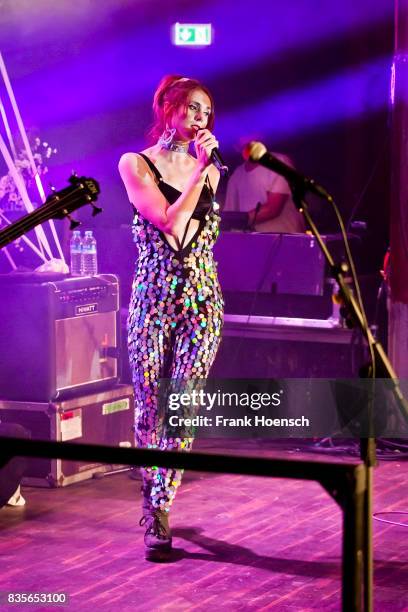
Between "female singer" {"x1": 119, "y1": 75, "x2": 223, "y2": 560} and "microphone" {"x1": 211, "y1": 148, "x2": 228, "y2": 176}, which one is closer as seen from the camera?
"microphone" {"x1": 211, "y1": 148, "x2": 228, "y2": 176}

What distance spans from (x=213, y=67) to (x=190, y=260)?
491 cm

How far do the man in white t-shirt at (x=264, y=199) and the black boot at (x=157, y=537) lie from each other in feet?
10.5

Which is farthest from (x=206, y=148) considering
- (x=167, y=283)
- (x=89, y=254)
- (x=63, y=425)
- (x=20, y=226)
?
(x=89, y=254)

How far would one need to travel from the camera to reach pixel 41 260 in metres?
7.06

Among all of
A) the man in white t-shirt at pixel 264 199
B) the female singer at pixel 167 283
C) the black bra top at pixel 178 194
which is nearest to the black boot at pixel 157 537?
the female singer at pixel 167 283

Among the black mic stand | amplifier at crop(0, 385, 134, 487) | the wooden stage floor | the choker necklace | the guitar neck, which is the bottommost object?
the wooden stage floor

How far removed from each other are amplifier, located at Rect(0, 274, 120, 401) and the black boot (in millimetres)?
1560

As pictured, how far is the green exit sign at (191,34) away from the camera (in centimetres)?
857

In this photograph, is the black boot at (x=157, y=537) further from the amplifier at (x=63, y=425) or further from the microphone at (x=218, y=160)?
the microphone at (x=218, y=160)

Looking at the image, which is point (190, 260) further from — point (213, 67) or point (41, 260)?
point (213, 67)

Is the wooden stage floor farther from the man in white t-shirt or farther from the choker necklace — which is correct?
the man in white t-shirt

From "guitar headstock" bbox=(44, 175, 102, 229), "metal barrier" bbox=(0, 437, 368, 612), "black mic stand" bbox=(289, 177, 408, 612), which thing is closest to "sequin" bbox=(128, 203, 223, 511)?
"guitar headstock" bbox=(44, 175, 102, 229)

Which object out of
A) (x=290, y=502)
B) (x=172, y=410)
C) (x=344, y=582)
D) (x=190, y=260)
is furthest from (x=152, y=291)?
(x=344, y=582)

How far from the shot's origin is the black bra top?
14.9 ft
